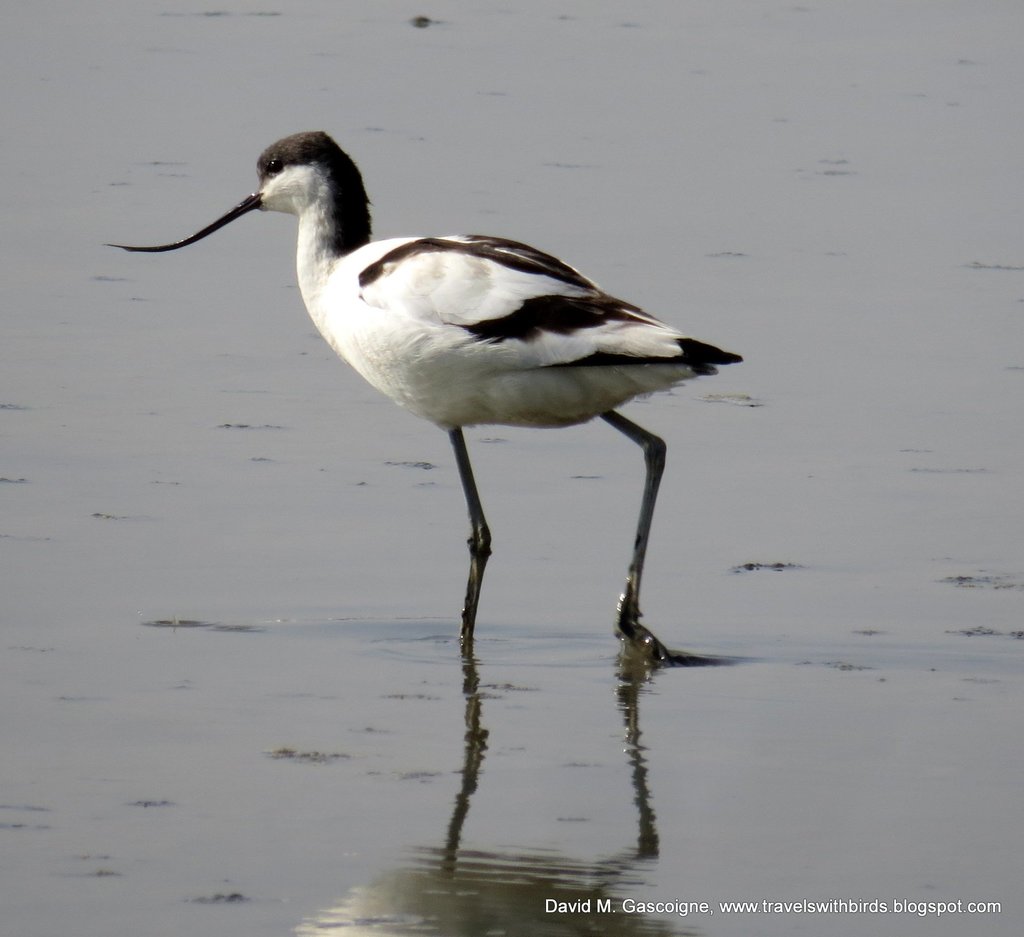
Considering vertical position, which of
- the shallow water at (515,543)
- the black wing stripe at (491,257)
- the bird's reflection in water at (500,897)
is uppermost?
the black wing stripe at (491,257)

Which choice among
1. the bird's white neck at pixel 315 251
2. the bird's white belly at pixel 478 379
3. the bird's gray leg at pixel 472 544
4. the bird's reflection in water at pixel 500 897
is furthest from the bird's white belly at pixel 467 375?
the bird's reflection in water at pixel 500 897

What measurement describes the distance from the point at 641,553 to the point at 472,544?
45cm

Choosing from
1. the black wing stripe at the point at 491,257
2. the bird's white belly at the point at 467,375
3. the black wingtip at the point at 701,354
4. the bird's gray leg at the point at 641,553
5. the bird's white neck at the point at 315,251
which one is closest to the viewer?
the black wingtip at the point at 701,354

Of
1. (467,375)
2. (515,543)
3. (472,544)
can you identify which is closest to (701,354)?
(467,375)

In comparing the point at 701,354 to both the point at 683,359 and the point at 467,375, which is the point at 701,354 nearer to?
the point at 683,359

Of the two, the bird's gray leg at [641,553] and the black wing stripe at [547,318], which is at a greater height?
the black wing stripe at [547,318]

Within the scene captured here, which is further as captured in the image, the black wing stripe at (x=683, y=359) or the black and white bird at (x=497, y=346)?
the black and white bird at (x=497, y=346)

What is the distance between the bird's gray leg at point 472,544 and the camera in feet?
18.3

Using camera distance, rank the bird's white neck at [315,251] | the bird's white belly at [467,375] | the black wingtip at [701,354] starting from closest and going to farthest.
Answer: the black wingtip at [701,354], the bird's white belly at [467,375], the bird's white neck at [315,251]

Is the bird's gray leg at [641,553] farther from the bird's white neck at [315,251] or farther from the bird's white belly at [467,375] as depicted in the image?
the bird's white neck at [315,251]

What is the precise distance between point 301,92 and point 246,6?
2.96 m

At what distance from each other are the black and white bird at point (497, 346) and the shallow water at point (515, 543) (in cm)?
39

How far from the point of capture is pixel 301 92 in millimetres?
11844

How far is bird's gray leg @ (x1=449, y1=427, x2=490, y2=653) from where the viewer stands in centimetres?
559
